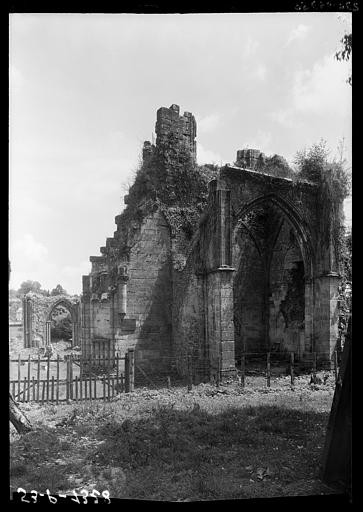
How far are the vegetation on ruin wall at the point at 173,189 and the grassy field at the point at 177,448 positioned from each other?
719cm

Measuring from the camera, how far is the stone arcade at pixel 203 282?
12844mm

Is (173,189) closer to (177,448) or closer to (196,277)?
(196,277)

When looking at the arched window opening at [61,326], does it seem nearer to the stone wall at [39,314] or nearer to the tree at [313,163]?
the stone wall at [39,314]

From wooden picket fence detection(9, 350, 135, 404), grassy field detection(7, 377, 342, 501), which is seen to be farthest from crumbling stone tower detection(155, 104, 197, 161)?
grassy field detection(7, 377, 342, 501)

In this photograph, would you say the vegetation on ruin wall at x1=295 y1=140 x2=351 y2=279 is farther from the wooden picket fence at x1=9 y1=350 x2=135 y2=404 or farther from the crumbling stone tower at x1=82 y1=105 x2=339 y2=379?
the wooden picket fence at x1=9 y1=350 x2=135 y2=404

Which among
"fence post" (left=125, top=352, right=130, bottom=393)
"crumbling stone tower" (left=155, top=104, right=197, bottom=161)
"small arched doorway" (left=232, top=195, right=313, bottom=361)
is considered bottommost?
"fence post" (left=125, top=352, right=130, bottom=393)

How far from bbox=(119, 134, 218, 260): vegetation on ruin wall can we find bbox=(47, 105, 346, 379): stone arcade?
19cm

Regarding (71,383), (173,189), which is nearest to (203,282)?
(173,189)

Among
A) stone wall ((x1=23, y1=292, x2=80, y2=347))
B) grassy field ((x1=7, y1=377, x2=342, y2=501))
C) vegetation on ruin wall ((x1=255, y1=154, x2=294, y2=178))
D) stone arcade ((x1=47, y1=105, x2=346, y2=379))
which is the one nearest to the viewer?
grassy field ((x1=7, y1=377, x2=342, y2=501))

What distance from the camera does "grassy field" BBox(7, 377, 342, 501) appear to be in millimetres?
4988

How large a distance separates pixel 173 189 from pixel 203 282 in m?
4.13

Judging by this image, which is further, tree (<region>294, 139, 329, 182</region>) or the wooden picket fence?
tree (<region>294, 139, 329, 182</region>)

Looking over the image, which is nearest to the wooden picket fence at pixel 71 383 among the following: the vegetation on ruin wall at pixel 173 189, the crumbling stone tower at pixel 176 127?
the vegetation on ruin wall at pixel 173 189
